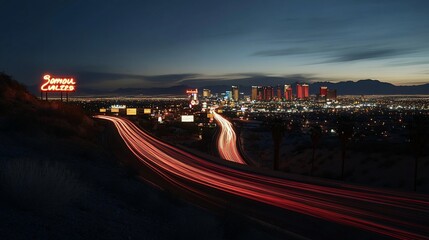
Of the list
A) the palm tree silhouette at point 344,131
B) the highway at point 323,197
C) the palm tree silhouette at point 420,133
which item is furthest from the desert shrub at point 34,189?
the palm tree silhouette at point 344,131

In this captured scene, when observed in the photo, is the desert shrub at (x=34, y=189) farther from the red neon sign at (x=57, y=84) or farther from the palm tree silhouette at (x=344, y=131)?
the red neon sign at (x=57, y=84)

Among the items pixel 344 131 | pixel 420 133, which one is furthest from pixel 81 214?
pixel 344 131

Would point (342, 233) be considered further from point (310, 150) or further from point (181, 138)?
point (181, 138)

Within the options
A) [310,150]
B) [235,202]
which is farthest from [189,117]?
[235,202]

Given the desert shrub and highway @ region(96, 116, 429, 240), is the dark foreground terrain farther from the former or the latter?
highway @ region(96, 116, 429, 240)

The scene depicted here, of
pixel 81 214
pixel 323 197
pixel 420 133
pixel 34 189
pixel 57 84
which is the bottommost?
pixel 323 197

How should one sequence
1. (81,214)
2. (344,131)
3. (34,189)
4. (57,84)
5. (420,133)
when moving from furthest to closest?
1. (57,84)
2. (344,131)
3. (420,133)
4. (81,214)
5. (34,189)

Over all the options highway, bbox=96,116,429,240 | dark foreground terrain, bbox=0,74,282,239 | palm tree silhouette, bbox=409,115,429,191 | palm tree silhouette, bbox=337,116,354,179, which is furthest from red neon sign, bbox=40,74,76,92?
dark foreground terrain, bbox=0,74,282,239

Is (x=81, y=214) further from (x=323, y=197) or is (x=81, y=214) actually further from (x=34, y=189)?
(x=323, y=197)

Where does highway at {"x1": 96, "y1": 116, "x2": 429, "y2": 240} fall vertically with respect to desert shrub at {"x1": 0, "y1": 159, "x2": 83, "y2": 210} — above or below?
below
